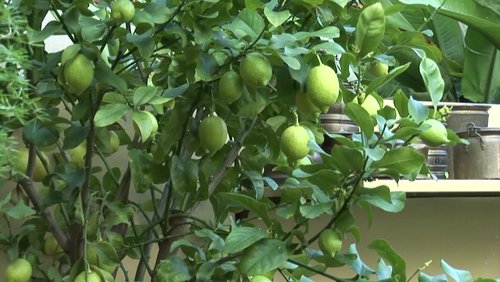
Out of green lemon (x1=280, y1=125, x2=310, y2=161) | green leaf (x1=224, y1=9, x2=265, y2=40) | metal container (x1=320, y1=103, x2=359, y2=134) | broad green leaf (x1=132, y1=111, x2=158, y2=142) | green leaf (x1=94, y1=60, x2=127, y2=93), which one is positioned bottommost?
metal container (x1=320, y1=103, x2=359, y2=134)

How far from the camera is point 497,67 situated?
1.55 m

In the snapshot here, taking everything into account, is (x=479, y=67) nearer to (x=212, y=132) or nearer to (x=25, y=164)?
(x=212, y=132)

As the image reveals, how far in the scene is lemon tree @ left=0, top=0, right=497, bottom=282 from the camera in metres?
0.73

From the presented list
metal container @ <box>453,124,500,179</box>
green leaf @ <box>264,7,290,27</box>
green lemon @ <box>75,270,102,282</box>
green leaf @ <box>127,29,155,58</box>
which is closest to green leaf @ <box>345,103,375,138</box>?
green leaf @ <box>264,7,290,27</box>

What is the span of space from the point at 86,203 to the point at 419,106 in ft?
1.31

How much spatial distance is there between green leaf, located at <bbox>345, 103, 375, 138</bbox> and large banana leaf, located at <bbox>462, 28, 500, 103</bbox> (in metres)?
0.85

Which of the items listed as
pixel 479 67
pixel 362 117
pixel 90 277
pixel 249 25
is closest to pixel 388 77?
pixel 362 117

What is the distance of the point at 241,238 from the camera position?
754 mm

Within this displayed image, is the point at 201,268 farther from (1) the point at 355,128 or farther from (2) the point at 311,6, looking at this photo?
(1) the point at 355,128

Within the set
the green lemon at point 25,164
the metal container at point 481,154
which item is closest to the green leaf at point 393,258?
the green lemon at point 25,164

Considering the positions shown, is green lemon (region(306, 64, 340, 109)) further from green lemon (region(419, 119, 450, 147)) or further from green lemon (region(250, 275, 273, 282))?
green lemon (region(250, 275, 273, 282))

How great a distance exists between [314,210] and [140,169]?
8.5 inches

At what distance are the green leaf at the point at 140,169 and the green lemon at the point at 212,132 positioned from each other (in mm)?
85

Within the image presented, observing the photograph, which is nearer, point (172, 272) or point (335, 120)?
point (172, 272)
